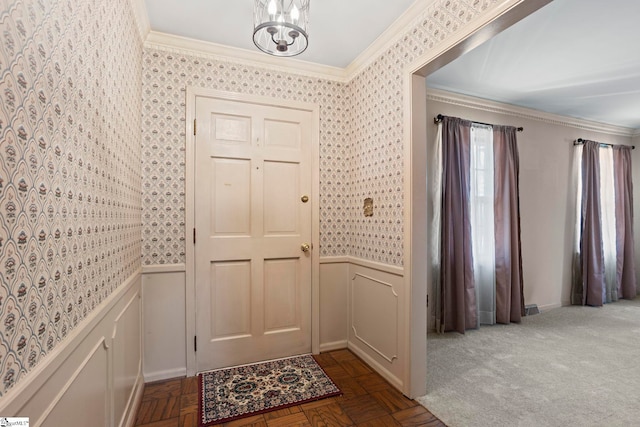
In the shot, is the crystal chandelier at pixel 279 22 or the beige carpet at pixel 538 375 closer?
the crystal chandelier at pixel 279 22

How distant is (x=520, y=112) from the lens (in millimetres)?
3576

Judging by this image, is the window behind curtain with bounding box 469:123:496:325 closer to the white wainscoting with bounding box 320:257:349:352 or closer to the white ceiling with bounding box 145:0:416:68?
the white wainscoting with bounding box 320:257:349:352

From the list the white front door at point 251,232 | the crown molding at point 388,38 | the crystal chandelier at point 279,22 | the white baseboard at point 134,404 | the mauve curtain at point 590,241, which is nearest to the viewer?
the crystal chandelier at point 279,22

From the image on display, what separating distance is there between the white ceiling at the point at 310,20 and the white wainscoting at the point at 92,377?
1779mm

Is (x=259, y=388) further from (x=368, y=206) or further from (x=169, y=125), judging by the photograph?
(x=169, y=125)

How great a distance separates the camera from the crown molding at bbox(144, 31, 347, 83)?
220cm

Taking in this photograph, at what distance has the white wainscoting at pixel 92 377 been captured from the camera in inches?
26.3

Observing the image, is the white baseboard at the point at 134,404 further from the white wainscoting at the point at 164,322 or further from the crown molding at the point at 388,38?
the crown molding at the point at 388,38

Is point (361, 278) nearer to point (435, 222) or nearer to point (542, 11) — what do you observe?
point (435, 222)

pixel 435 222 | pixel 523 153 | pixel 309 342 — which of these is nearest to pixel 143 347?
pixel 309 342

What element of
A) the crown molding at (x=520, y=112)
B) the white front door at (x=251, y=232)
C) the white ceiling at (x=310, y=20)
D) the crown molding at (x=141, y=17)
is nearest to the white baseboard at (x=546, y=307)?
the crown molding at (x=520, y=112)

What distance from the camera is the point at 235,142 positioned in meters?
2.39

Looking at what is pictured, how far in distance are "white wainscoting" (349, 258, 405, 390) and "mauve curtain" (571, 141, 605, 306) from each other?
138 inches

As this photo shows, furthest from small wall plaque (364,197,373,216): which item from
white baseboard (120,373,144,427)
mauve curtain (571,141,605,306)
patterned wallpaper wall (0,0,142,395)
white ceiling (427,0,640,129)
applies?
mauve curtain (571,141,605,306)
